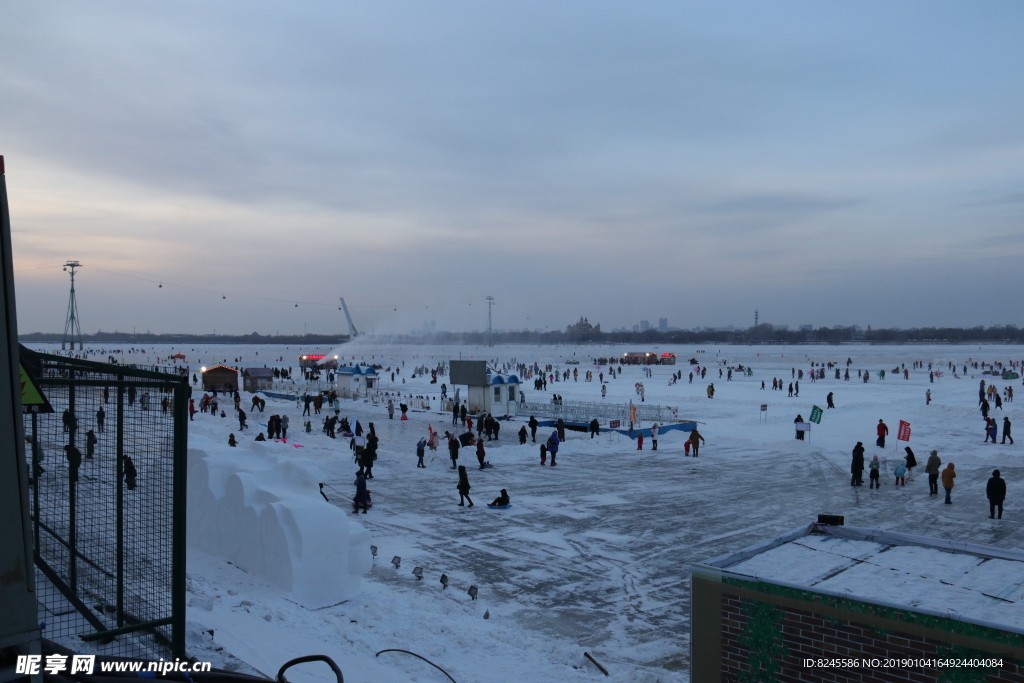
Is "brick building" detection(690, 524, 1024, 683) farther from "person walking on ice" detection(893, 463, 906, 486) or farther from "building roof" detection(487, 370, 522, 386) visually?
"building roof" detection(487, 370, 522, 386)

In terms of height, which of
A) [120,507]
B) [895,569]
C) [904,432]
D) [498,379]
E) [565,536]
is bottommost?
[565,536]

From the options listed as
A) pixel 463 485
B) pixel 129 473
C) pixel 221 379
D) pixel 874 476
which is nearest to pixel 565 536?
pixel 463 485

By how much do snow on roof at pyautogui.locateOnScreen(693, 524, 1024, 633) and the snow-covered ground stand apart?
6.99 ft

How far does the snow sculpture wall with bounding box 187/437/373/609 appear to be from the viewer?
955cm

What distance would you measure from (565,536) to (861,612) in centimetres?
849

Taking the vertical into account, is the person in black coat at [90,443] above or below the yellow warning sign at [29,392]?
below

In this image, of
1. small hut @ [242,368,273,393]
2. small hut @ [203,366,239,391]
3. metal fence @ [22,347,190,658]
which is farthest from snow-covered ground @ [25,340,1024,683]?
small hut @ [242,368,273,393]

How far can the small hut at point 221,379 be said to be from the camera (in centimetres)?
4628

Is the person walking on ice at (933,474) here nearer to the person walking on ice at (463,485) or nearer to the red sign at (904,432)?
the red sign at (904,432)

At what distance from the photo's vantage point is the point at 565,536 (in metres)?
13.3

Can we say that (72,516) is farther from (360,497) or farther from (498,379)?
(498,379)

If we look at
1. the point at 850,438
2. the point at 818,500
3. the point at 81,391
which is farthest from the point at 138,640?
the point at 850,438

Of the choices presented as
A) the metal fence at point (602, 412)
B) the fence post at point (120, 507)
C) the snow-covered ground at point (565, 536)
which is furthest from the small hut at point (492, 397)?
the fence post at point (120, 507)

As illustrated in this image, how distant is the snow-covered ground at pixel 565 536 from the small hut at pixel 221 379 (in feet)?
61.3
